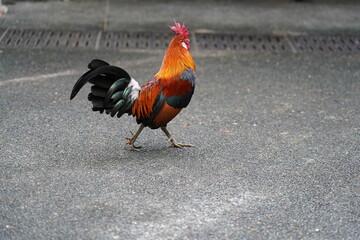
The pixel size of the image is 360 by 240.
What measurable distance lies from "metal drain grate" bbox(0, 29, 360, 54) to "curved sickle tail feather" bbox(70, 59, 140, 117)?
3318mm

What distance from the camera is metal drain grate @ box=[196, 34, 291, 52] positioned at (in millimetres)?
9094

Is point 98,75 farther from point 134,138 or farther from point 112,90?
point 134,138

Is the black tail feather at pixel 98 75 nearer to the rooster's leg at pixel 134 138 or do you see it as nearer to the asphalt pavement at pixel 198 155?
the rooster's leg at pixel 134 138

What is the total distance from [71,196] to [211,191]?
1095mm

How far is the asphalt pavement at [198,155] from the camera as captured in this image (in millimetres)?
4618

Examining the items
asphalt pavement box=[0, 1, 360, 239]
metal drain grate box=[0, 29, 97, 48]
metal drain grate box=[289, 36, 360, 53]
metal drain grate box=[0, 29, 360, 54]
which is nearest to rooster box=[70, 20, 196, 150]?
asphalt pavement box=[0, 1, 360, 239]

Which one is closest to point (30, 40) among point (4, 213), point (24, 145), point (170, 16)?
point (170, 16)

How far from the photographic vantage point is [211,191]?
5125mm

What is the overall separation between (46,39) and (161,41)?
1.63 metres

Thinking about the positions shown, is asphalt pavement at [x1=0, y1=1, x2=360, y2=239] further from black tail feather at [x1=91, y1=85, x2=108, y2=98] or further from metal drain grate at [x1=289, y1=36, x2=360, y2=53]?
black tail feather at [x1=91, y1=85, x2=108, y2=98]

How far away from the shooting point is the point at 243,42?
9352mm

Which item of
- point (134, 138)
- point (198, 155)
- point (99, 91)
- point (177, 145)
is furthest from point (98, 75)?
point (198, 155)

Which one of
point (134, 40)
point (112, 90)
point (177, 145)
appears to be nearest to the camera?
point (112, 90)

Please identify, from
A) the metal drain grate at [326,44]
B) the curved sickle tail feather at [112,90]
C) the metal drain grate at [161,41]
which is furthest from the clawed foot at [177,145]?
the metal drain grate at [326,44]
